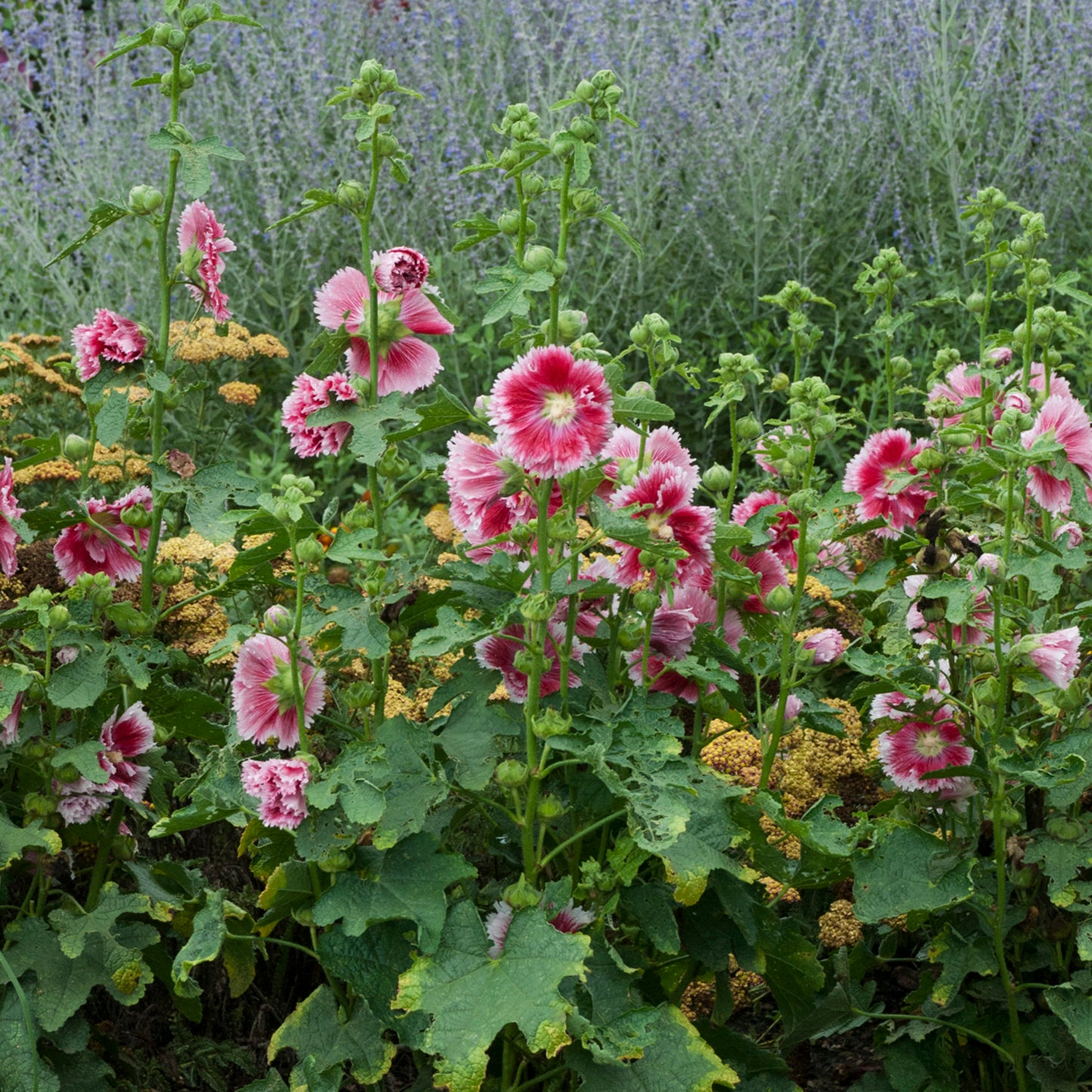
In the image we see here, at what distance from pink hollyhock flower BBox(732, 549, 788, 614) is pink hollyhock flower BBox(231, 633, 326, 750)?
600 mm

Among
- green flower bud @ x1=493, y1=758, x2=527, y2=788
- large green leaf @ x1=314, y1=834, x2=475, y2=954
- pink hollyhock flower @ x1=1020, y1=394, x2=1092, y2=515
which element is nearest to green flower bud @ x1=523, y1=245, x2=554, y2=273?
green flower bud @ x1=493, y1=758, x2=527, y2=788

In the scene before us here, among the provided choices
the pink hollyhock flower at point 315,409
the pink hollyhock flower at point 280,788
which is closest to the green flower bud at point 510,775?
the pink hollyhock flower at point 280,788

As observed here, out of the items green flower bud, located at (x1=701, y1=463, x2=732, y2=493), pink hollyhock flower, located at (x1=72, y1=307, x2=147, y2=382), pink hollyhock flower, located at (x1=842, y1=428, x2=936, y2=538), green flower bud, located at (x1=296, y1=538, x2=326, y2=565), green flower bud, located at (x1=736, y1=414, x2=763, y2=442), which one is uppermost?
pink hollyhock flower, located at (x1=72, y1=307, x2=147, y2=382)

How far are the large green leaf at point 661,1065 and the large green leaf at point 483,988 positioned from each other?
0.12 metres

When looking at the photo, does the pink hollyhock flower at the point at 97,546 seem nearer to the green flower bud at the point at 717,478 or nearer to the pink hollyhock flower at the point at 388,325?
the pink hollyhock flower at the point at 388,325

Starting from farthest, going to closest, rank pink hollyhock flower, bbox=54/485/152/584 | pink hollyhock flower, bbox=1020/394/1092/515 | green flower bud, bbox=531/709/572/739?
pink hollyhock flower, bbox=54/485/152/584 → pink hollyhock flower, bbox=1020/394/1092/515 → green flower bud, bbox=531/709/572/739

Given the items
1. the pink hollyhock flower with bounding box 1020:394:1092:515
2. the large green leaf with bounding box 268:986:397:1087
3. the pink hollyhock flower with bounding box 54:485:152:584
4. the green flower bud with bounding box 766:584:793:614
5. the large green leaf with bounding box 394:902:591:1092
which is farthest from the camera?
the pink hollyhock flower with bounding box 54:485:152:584

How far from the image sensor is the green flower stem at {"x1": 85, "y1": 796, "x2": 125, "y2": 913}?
1828mm

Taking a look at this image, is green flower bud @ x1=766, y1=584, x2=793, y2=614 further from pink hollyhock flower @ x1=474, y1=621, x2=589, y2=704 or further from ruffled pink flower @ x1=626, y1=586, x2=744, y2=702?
pink hollyhock flower @ x1=474, y1=621, x2=589, y2=704

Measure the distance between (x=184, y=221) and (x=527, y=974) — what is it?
Result: 1032 millimetres

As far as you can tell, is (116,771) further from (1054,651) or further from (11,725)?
(1054,651)

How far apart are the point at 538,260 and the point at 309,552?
1.23 ft

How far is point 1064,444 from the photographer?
5.76 feet

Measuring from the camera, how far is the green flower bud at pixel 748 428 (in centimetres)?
172
